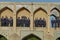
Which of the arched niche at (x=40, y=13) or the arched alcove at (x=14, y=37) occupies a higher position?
the arched niche at (x=40, y=13)

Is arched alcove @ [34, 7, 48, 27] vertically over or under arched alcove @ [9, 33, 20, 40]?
over

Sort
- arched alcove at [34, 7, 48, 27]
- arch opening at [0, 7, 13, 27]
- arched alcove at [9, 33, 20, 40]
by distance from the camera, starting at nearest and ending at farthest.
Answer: arched alcove at [9, 33, 20, 40] → arch opening at [0, 7, 13, 27] → arched alcove at [34, 7, 48, 27]

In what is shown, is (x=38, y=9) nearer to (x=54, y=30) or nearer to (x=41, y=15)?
(x=41, y=15)

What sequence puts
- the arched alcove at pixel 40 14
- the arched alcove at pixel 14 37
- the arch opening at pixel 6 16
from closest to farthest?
1. the arched alcove at pixel 14 37
2. the arch opening at pixel 6 16
3. the arched alcove at pixel 40 14

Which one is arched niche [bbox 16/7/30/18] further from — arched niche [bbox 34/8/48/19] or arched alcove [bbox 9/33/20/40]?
arched alcove [bbox 9/33/20/40]

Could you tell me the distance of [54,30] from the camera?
1083 inches

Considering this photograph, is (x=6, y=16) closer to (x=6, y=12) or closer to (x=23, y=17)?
(x=6, y=12)

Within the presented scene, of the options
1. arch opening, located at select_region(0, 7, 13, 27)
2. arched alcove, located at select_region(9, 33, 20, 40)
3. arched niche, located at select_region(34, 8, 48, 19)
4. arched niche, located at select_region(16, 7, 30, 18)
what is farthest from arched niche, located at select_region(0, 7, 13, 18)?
arched niche, located at select_region(34, 8, 48, 19)

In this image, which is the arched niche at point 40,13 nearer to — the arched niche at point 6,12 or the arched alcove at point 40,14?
the arched alcove at point 40,14

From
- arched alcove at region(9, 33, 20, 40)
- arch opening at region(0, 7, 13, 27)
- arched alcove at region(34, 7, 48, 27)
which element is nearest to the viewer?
arched alcove at region(9, 33, 20, 40)

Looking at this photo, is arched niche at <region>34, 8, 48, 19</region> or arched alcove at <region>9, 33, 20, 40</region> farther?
arched niche at <region>34, 8, 48, 19</region>

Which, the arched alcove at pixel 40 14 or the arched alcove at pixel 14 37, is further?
the arched alcove at pixel 40 14

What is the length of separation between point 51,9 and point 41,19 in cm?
171

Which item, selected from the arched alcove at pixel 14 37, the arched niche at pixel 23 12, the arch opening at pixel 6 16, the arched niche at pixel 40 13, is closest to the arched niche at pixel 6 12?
the arch opening at pixel 6 16
